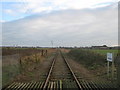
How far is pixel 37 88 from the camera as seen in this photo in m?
9.67

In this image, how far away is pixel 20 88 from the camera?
32.1 feet

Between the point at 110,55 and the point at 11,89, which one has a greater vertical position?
the point at 110,55

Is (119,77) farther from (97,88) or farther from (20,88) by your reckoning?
(20,88)

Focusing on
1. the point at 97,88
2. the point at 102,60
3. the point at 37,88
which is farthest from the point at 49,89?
the point at 102,60

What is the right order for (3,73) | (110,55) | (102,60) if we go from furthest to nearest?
(102,60), (110,55), (3,73)

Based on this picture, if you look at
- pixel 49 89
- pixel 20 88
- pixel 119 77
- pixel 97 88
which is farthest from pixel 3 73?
pixel 119 77

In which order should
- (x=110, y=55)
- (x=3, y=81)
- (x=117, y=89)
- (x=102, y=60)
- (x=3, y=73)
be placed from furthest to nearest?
(x=102, y=60)
(x=110, y=55)
(x=3, y=73)
(x=3, y=81)
(x=117, y=89)

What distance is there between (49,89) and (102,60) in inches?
580

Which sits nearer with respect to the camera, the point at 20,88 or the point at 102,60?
the point at 20,88

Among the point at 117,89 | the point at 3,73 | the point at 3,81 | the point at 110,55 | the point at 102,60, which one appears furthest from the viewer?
the point at 102,60

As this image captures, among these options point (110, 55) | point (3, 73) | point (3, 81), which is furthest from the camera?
point (110, 55)

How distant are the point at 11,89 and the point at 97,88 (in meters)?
3.77

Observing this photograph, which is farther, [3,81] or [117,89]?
[3,81]

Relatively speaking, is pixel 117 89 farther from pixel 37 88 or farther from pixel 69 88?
pixel 37 88
